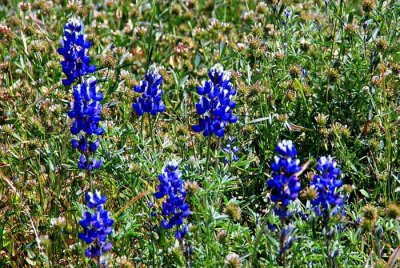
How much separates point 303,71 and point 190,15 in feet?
5.50

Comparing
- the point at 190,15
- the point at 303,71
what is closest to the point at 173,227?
the point at 303,71

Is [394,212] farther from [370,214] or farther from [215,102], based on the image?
[215,102]

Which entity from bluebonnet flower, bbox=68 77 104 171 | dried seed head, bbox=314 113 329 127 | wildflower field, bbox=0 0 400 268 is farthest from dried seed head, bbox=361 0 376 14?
bluebonnet flower, bbox=68 77 104 171

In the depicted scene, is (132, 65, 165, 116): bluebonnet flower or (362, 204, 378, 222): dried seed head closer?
(362, 204, 378, 222): dried seed head

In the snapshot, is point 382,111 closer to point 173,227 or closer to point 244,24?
point 173,227

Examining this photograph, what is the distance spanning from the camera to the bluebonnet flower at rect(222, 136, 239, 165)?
12.1 ft

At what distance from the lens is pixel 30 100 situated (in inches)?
187

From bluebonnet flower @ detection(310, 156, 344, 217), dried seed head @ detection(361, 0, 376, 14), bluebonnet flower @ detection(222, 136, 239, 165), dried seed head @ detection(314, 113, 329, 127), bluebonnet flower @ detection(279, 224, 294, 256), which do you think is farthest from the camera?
dried seed head @ detection(361, 0, 376, 14)

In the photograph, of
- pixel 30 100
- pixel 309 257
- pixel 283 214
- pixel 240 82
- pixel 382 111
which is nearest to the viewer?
pixel 283 214

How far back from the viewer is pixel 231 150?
3836mm

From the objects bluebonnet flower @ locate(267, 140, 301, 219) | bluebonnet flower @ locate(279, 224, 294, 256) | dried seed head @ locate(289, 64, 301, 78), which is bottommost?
bluebonnet flower @ locate(279, 224, 294, 256)

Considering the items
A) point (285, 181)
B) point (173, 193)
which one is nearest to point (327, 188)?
point (285, 181)

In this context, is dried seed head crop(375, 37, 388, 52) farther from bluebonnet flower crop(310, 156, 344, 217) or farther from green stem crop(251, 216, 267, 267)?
green stem crop(251, 216, 267, 267)

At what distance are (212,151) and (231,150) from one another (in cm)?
22
